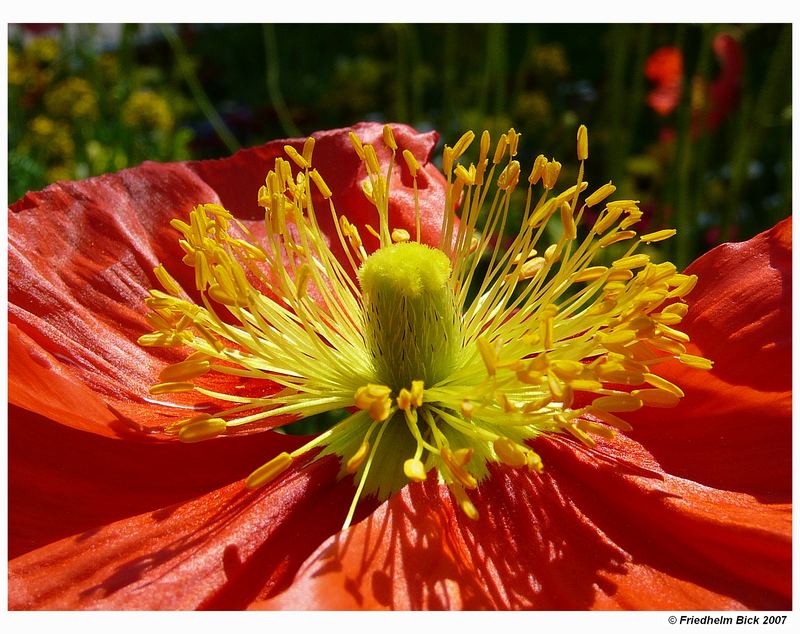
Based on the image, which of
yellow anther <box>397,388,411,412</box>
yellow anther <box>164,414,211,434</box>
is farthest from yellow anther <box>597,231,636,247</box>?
yellow anther <box>164,414,211,434</box>

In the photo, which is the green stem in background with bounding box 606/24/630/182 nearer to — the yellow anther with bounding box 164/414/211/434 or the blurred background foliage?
the blurred background foliage

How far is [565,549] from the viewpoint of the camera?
1.08 metres

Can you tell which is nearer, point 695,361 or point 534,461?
point 534,461

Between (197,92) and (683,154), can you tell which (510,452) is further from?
(197,92)

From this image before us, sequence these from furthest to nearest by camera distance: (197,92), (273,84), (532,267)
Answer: (197,92)
(273,84)
(532,267)

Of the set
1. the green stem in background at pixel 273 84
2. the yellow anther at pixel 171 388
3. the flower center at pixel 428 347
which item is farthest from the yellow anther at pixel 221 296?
the green stem in background at pixel 273 84

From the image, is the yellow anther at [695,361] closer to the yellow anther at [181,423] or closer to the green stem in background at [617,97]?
the yellow anther at [181,423]

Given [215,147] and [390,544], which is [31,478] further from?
[215,147]

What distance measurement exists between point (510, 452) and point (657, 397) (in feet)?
0.67

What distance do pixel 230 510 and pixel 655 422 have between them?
0.54m

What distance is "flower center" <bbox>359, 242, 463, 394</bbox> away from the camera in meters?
1.17

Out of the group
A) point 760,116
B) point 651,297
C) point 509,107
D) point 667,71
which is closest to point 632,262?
point 651,297

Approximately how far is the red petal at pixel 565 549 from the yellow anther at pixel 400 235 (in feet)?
1.29

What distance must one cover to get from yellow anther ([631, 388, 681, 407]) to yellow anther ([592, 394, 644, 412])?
0.03 m
